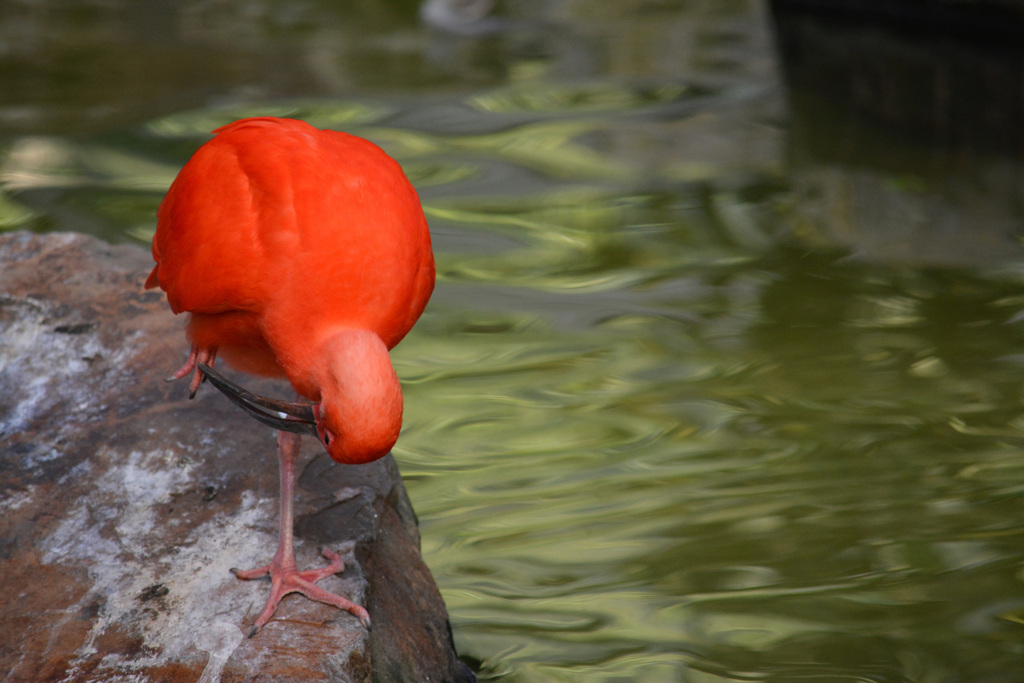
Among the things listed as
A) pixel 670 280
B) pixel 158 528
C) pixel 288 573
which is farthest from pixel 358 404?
pixel 670 280

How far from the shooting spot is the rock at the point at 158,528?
242 centimetres

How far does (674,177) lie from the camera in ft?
20.9

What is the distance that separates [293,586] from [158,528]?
18.6 inches

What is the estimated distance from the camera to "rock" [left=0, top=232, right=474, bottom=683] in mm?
2416

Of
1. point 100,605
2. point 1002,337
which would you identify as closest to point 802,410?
point 1002,337

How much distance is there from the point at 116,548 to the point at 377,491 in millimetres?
747

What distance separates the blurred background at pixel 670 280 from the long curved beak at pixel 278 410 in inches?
27.0

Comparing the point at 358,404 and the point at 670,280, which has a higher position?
the point at 358,404

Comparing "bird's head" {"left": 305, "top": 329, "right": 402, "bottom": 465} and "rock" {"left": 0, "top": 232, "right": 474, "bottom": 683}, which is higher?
"bird's head" {"left": 305, "top": 329, "right": 402, "bottom": 465}

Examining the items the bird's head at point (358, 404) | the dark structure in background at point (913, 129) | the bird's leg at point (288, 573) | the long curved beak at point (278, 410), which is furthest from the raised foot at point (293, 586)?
the dark structure in background at point (913, 129)

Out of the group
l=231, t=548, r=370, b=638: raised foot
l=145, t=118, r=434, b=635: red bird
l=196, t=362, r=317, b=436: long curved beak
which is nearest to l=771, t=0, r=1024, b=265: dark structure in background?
l=145, t=118, r=434, b=635: red bird

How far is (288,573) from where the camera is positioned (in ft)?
8.50

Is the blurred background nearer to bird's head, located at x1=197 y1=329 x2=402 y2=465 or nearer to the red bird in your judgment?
the red bird

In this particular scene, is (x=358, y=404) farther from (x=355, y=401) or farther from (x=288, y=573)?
(x=288, y=573)
